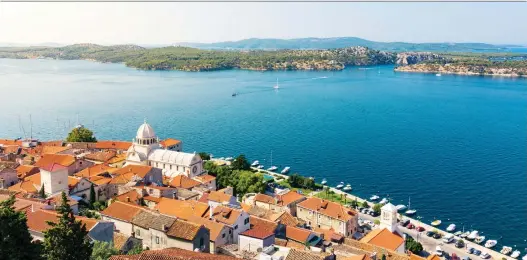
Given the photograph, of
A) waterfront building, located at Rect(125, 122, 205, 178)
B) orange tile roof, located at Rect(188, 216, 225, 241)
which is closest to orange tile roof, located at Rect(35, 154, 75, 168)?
waterfront building, located at Rect(125, 122, 205, 178)

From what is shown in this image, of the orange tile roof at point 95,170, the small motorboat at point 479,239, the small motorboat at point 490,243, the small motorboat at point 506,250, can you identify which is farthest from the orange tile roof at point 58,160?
the small motorboat at point 506,250

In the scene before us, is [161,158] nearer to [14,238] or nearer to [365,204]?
[365,204]

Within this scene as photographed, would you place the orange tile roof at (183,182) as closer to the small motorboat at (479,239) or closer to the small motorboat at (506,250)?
the small motorboat at (479,239)

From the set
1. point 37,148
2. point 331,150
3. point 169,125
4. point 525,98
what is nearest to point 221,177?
point 37,148

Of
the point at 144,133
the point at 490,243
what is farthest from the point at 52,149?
the point at 490,243

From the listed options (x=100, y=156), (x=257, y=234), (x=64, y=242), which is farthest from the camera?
(x=100, y=156)

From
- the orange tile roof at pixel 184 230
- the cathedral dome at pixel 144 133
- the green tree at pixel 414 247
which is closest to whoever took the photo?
the orange tile roof at pixel 184 230

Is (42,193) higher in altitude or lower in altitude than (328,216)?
higher
